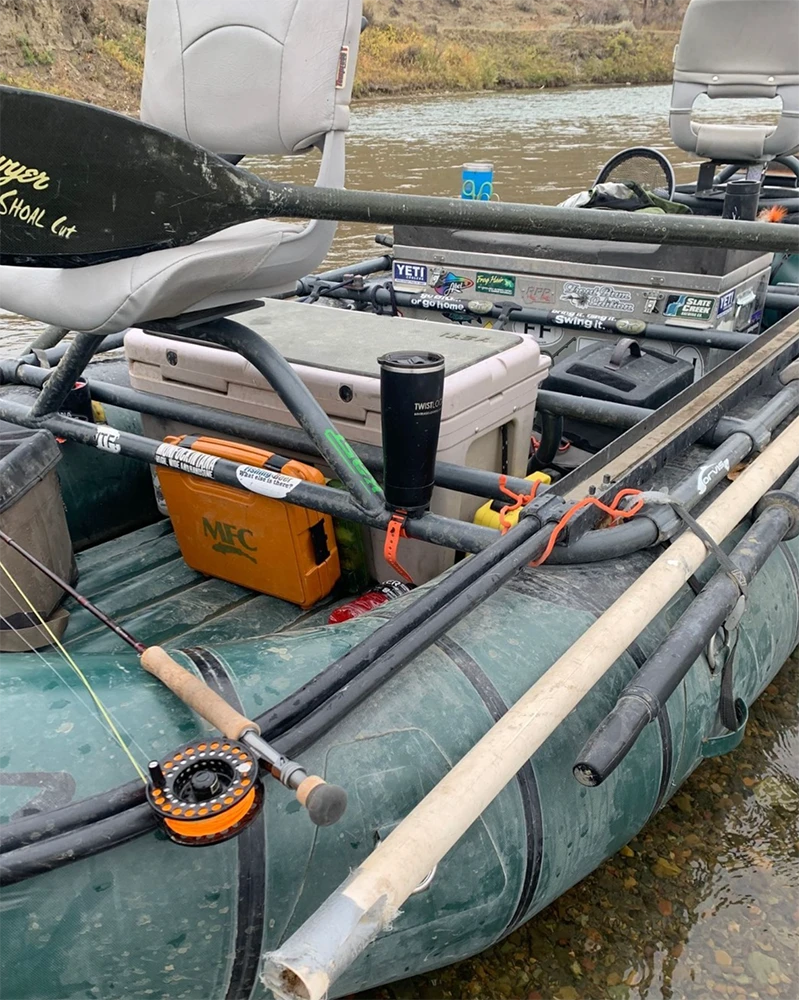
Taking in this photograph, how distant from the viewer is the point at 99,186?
1.90 m

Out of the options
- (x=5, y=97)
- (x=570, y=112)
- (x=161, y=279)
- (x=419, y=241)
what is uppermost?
A: (x=5, y=97)

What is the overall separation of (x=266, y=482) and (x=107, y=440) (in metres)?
0.61

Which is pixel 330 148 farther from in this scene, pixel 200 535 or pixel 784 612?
pixel 784 612

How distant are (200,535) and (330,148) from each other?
1.17 meters

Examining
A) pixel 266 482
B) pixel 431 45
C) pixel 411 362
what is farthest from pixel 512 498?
pixel 431 45

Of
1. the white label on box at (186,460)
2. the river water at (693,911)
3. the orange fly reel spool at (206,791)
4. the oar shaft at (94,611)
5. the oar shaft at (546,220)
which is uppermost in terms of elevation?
the oar shaft at (546,220)

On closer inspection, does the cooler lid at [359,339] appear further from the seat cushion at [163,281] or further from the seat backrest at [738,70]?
the seat backrest at [738,70]

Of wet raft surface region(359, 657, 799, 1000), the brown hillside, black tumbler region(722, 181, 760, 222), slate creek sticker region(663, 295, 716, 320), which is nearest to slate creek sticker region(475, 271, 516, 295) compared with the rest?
slate creek sticker region(663, 295, 716, 320)

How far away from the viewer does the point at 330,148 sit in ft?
7.63

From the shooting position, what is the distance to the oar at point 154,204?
70.7 inches

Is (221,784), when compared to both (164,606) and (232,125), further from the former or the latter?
(232,125)

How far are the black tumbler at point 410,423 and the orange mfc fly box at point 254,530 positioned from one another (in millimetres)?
343

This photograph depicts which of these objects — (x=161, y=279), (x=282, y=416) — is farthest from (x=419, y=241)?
(x=161, y=279)

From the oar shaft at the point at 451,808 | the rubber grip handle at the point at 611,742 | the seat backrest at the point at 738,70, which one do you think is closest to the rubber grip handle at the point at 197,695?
the oar shaft at the point at 451,808
